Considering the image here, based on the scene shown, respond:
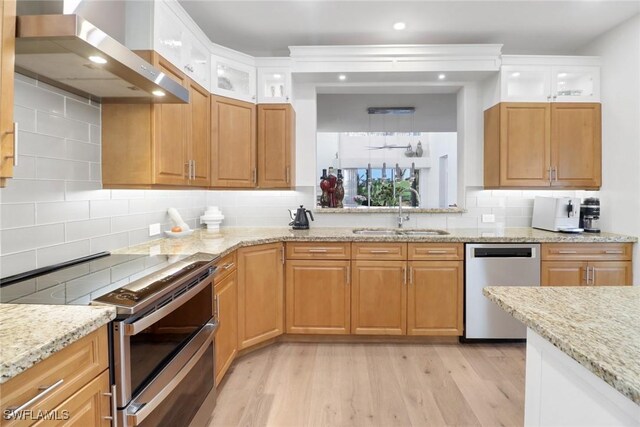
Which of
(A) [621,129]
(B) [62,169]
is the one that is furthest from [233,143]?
(A) [621,129]

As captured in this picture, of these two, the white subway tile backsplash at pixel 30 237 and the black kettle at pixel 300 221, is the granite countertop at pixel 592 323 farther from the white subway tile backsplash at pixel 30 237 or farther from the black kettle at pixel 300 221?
the black kettle at pixel 300 221

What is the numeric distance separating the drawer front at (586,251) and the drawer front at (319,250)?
1.63m

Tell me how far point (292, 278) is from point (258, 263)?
1.17ft

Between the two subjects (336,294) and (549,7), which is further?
(336,294)

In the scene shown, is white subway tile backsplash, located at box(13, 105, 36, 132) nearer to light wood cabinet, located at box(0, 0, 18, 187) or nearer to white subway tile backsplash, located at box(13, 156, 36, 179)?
white subway tile backsplash, located at box(13, 156, 36, 179)

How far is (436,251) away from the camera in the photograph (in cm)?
290

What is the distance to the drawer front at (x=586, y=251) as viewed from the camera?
2.86 m

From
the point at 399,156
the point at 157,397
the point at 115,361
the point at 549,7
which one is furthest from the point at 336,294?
the point at 399,156

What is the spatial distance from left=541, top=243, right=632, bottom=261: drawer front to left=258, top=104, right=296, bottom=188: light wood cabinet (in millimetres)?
2298

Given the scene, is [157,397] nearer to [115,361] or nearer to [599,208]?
[115,361]

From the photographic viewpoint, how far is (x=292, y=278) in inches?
116

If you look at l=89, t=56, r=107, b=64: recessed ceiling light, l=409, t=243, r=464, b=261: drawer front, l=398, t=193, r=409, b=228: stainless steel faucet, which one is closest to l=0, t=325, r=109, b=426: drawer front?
l=89, t=56, r=107, b=64: recessed ceiling light

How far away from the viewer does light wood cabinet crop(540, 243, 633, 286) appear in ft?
9.37

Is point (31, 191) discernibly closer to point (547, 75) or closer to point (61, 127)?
point (61, 127)
